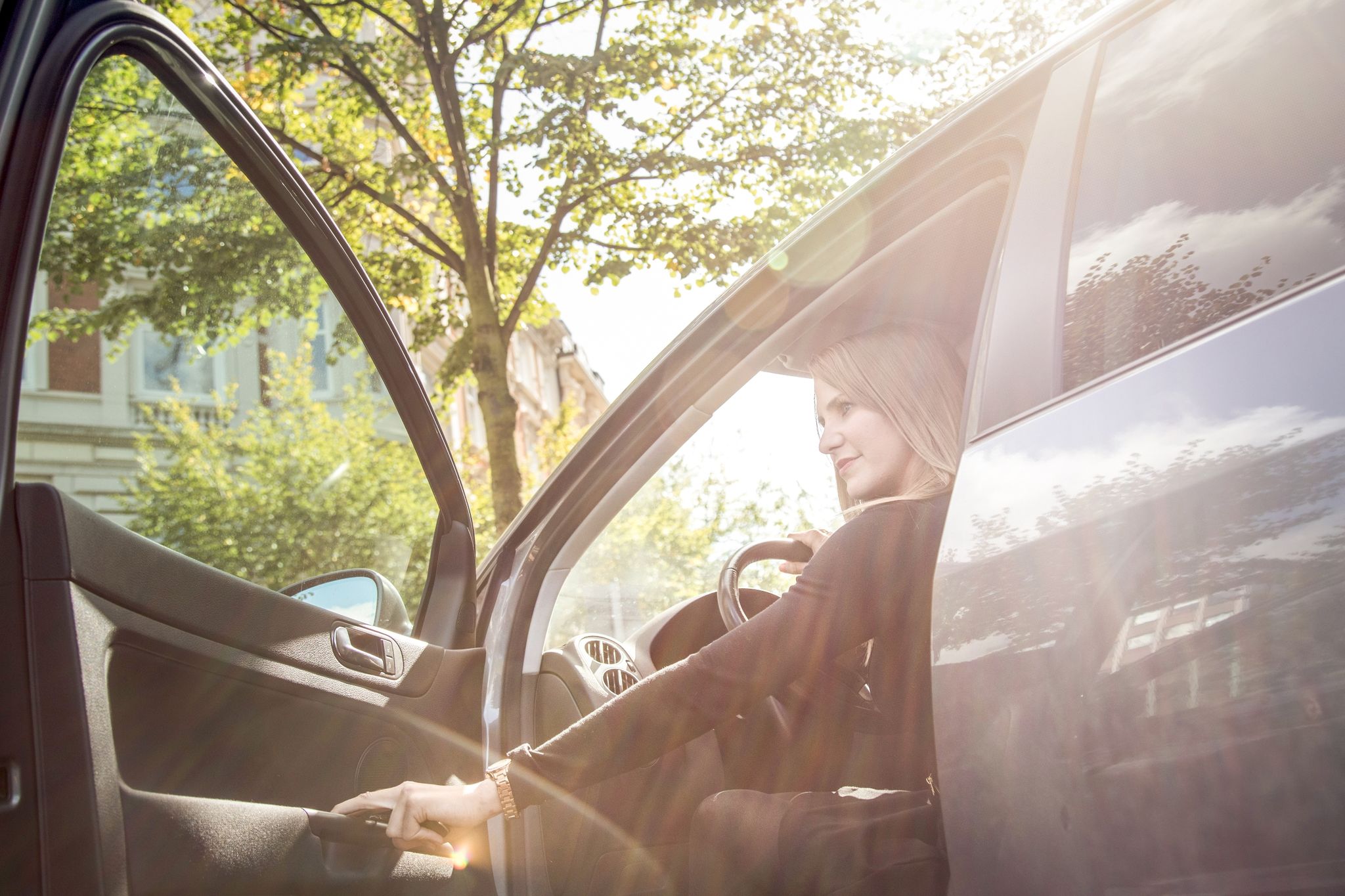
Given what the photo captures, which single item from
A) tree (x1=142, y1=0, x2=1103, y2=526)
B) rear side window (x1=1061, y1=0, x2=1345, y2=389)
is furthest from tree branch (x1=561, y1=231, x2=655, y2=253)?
rear side window (x1=1061, y1=0, x2=1345, y2=389)

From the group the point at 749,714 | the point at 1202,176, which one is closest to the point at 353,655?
the point at 749,714

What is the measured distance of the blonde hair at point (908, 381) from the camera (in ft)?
6.98

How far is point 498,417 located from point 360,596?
21.0 feet

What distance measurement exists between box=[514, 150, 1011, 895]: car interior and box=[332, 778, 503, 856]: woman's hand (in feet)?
0.81

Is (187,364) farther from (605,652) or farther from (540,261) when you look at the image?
(540,261)

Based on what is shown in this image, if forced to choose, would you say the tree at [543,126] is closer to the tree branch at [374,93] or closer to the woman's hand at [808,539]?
the tree branch at [374,93]

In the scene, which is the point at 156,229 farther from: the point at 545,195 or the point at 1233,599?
→ the point at 545,195

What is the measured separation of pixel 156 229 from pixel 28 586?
1.02 m

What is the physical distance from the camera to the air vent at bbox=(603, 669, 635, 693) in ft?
7.73

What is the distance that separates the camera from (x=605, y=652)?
8.11 feet

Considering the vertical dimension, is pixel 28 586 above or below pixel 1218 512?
above

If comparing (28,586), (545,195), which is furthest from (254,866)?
(545,195)

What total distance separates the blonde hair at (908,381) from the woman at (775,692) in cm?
30

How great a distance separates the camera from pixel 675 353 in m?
2.07
